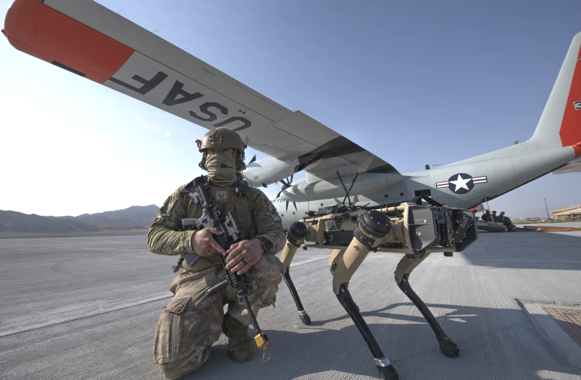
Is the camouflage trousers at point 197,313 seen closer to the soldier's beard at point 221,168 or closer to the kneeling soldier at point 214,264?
the kneeling soldier at point 214,264

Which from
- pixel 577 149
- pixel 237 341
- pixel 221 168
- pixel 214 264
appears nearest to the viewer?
pixel 237 341

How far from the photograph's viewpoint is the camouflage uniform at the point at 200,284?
1.78 metres

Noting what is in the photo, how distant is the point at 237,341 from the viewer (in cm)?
204

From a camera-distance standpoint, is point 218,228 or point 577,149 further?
point 577,149

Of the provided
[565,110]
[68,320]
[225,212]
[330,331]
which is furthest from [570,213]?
A: [68,320]

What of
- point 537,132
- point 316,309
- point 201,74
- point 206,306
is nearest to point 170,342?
point 206,306

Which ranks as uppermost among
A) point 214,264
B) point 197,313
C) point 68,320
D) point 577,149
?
point 577,149

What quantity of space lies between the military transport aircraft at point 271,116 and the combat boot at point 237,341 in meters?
6.20

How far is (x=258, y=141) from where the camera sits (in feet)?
30.1

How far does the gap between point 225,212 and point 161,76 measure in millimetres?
5919

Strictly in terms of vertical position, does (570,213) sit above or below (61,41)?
below

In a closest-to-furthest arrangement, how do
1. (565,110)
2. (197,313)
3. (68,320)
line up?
(197,313), (68,320), (565,110)

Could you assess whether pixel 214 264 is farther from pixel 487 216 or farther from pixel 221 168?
pixel 487 216

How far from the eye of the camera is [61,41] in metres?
5.23
